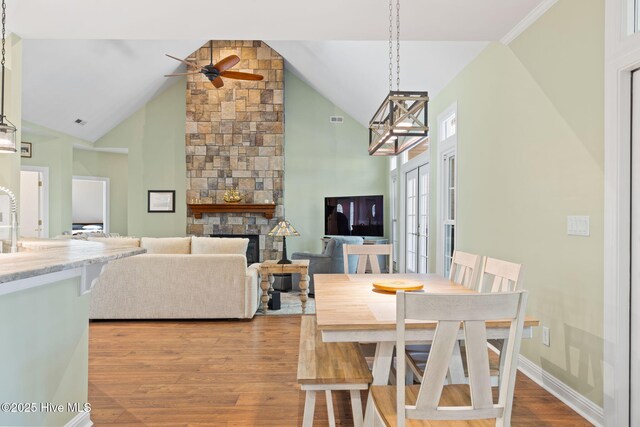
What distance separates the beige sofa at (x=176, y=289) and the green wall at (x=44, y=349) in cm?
237

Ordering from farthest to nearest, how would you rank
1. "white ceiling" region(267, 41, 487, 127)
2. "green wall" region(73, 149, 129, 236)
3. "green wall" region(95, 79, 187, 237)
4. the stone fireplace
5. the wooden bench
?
1. "green wall" region(73, 149, 129, 236)
2. "green wall" region(95, 79, 187, 237)
3. the stone fireplace
4. "white ceiling" region(267, 41, 487, 127)
5. the wooden bench

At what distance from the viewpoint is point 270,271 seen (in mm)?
5074

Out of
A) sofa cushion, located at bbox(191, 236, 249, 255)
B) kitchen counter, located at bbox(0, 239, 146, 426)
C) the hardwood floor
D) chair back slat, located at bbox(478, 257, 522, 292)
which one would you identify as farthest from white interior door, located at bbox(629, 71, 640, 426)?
sofa cushion, located at bbox(191, 236, 249, 255)

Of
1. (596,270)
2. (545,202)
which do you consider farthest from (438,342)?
(545,202)

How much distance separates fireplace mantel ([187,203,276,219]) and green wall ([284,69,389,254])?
562 mm

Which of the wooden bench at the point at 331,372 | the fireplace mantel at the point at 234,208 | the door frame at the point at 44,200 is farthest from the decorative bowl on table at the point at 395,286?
the door frame at the point at 44,200

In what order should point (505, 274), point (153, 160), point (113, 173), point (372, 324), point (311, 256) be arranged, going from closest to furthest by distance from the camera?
point (372, 324) < point (505, 274) < point (311, 256) < point (153, 160) < point (113, 173)

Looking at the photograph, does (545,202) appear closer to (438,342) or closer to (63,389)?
(438,342)

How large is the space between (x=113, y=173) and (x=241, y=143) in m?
3.25

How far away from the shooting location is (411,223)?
6965 millimetres

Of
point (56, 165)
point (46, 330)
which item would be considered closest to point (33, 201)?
point (56, 165)

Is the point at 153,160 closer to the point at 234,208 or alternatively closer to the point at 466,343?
the point at 234,208

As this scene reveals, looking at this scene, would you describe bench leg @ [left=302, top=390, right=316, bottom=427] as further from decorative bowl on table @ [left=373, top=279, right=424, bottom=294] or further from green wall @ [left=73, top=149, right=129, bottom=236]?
green wall @ [left=73, top=149, right=129, bottom=236]

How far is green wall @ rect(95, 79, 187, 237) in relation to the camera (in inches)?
341
